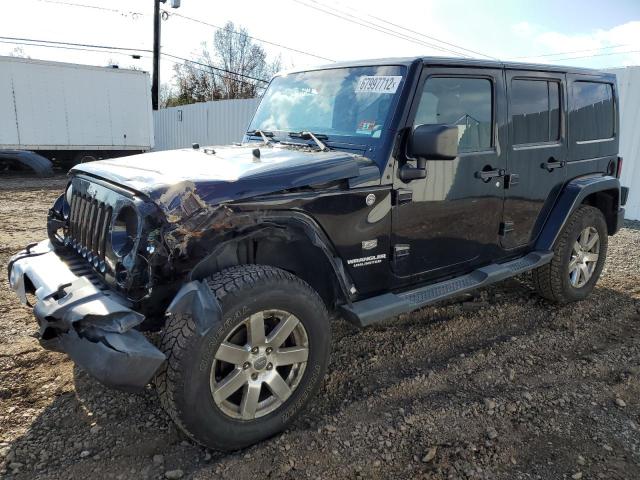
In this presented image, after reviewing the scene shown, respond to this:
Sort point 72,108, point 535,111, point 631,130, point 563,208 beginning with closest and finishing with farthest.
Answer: point 535,111
point 563,208
point 631,130
point 72,108

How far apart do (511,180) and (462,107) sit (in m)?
0.78

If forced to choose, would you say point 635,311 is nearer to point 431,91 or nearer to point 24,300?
point 431,91

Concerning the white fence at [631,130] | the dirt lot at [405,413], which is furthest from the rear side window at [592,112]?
the white fence at [631,130]

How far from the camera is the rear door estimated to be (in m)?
3.95

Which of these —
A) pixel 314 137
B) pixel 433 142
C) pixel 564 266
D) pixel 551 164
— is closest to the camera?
pixel 433 142

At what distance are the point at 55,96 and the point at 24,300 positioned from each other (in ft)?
48.5

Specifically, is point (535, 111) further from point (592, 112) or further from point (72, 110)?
point (72, 110)

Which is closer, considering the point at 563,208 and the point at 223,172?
the point at 223,172

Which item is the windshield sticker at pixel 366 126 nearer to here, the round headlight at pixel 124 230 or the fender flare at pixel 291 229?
the fender flare at pixel 291 229

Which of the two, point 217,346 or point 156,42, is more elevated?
point 156,42

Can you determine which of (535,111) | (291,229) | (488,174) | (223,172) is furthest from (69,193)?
(535,111)

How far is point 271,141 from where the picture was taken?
12.2 ft

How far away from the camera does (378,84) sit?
10.8 ft

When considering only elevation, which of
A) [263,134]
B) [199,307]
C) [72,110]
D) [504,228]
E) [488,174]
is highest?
[72,110]
